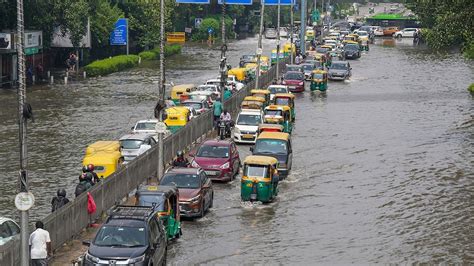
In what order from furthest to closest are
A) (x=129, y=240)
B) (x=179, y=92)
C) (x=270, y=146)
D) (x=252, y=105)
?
(x=179, y=92), (x=252, y=105), (x=270, y=146), (x=129, y=240)

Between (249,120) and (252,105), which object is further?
(252,105)

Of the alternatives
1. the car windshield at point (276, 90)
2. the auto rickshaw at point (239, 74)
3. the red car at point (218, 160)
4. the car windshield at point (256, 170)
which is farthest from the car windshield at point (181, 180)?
the auto rickshaw at point (239, 74)

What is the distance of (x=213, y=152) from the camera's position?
3981cm

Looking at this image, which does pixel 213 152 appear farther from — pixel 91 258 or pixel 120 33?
pixel 120 33

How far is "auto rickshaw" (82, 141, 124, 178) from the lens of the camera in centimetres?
3753

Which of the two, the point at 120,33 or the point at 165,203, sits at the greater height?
the point at 120,33

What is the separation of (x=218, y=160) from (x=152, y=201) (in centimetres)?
1073

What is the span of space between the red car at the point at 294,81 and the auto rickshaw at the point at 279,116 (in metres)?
19.6

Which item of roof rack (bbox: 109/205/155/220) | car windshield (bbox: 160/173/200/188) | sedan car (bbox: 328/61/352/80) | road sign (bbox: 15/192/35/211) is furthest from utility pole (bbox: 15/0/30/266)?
sedan car (bbox: 328/61/352/80)

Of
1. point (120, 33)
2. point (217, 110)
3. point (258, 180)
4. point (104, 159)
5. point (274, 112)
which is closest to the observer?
point (258, 180)

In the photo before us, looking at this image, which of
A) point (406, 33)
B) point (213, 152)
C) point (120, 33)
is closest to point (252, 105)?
point (213, 152)

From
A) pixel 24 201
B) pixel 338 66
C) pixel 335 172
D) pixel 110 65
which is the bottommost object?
pixel 335 172

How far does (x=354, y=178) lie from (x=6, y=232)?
20.3m

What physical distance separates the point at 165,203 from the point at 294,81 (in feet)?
154
